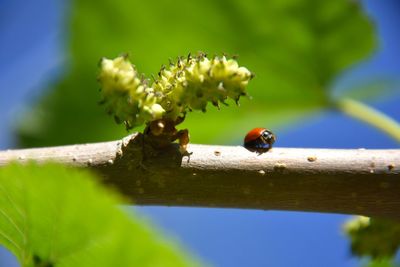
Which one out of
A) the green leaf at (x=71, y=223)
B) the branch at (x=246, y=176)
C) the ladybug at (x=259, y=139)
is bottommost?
the green leaf at (x=71, y=223)

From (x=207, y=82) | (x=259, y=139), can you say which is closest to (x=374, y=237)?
(x=259, y=139)

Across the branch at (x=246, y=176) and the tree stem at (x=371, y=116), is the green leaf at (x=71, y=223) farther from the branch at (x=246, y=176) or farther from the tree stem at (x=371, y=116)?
the tree stem at (x=371, y=116)

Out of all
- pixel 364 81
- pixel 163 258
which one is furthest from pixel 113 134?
pixel 163 258

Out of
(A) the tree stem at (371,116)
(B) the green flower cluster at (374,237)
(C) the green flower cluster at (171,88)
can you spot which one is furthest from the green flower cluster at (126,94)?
(A) the tree stem at (371,116)

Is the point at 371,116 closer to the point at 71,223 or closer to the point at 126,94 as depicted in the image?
the point at 126,94

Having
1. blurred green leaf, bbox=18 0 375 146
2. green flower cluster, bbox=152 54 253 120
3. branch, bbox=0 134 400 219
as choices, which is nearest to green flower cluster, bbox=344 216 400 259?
branch, bbox=0 134 400 219
